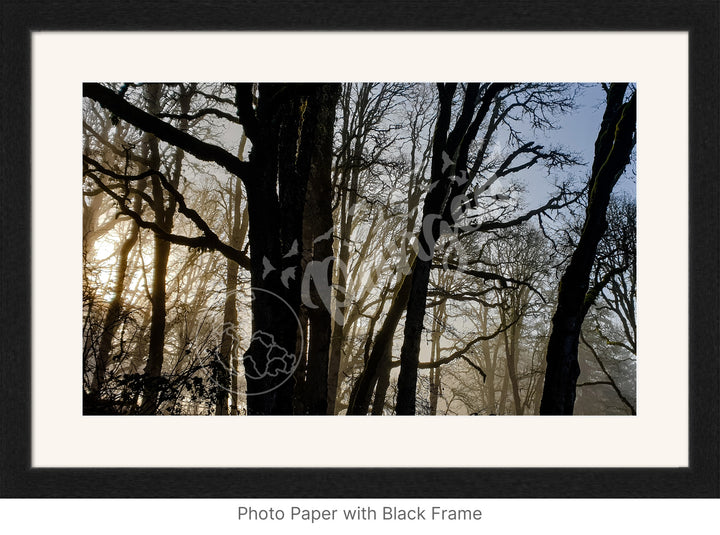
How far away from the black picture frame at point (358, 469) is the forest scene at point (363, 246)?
0.46 meters

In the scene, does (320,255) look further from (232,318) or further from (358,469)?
(358,469)

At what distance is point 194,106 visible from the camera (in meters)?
5.09

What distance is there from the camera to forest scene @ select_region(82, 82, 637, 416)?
159 inches

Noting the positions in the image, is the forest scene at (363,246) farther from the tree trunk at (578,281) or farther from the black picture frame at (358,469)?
the black picture frame at (358,469)

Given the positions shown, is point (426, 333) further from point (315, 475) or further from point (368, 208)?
point (315, 475)

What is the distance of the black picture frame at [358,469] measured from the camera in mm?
3010

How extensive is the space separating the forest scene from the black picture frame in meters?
0.46

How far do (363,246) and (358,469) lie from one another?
3404 millimetres

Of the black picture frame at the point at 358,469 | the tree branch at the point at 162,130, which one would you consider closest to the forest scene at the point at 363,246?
the tree branch at the point at 162,130

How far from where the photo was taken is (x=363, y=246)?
609cm

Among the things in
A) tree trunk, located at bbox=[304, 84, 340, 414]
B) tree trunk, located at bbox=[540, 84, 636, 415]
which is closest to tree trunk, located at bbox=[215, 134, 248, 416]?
tree trunk, located at bbox=[304, 84, 340, 414]
